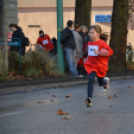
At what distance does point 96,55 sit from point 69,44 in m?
5.83

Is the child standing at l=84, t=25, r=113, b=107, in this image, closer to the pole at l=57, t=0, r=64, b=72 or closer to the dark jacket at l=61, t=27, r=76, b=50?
the dark jacket at l=61, t=27, r=76, b=50

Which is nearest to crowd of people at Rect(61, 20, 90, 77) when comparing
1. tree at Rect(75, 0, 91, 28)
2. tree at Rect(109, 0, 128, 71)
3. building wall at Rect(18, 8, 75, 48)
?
tree at Rect(75, 0, 91, 28)

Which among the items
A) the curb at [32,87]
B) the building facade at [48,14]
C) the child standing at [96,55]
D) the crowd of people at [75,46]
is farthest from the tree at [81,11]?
the building facade at [48,14]

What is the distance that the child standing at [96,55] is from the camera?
7703 mm

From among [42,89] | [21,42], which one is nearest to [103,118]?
[42,89]

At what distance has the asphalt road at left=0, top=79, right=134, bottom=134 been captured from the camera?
232 inches

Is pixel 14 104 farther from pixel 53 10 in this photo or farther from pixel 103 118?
pixel 53 10

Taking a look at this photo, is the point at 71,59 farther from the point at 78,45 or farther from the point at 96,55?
the point at 96,55

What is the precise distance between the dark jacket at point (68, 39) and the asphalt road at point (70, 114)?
3.20 meters

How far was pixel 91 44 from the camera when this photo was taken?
7.86 m

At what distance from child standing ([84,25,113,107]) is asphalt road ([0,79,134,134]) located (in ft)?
1.86

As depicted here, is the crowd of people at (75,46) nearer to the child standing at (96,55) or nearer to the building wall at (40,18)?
the child standing at (96,55)

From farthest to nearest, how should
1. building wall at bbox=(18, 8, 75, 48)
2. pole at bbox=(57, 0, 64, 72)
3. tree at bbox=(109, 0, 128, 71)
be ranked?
building wall at bbox=(18, 8, 75, 48) < tree at bbox=(109, 0, 128, 71) < pole at bbox=(57, 0, 64, 72)

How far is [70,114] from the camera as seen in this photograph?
23.6ft
